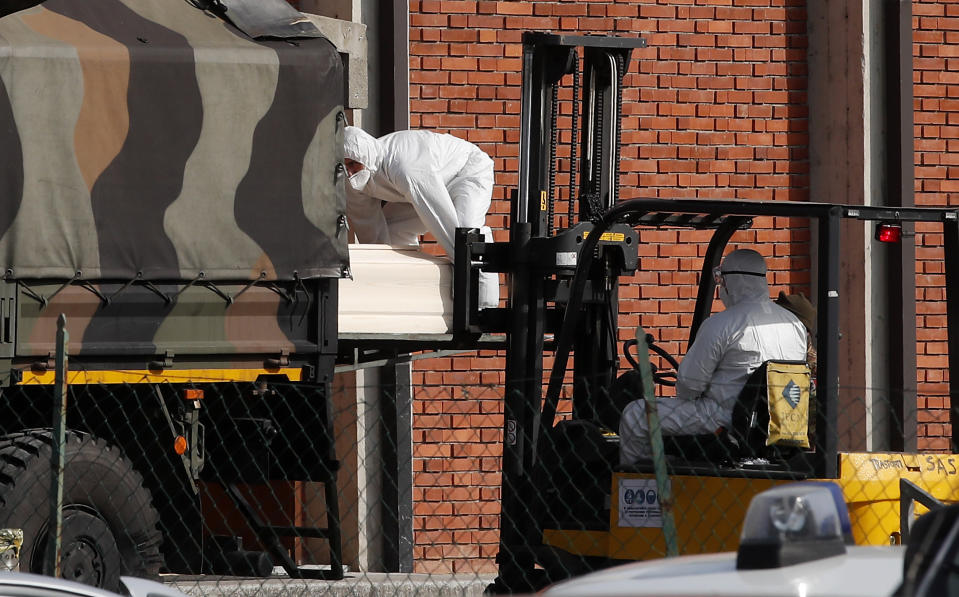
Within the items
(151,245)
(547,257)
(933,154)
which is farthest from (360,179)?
(933,154)

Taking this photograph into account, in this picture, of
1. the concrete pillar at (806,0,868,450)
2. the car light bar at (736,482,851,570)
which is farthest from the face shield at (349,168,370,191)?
the car light bar at (736,482,851,570)

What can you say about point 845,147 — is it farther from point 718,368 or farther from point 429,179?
point 718,368

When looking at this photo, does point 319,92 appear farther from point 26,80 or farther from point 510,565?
point 510,565

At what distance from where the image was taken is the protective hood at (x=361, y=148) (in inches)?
294

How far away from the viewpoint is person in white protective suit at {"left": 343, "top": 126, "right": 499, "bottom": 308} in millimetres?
7473

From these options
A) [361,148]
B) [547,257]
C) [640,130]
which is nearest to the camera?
[547,257]

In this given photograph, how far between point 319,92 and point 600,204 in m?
1.59

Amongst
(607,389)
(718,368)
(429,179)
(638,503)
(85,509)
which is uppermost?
(429,179)

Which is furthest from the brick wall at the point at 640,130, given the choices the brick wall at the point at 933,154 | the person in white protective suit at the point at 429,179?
the person in white protective suit at the point at 429,179

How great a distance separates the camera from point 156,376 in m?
6.71

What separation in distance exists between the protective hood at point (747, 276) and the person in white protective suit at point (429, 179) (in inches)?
56.1

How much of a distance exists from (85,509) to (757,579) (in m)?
4.97

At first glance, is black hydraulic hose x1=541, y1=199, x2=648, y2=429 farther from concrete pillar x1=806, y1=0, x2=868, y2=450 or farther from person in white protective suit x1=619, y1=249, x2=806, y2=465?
concrete pillar x1=806, y1=0, x2=868, y2=450

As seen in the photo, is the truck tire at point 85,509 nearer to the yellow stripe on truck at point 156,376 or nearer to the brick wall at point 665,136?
the yellow stripe on truck at point 156,376
